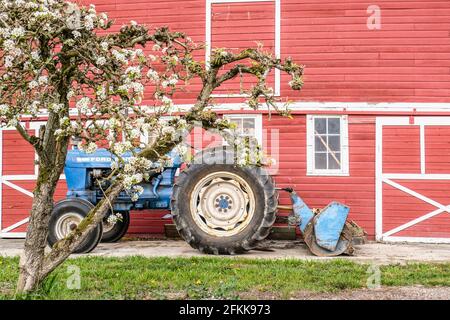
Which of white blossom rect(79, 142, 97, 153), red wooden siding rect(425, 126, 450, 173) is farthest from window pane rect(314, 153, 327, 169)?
white blossom rect(79, 142, 97, 153)

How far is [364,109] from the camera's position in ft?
34.2

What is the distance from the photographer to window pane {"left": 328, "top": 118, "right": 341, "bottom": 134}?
10.6 metres

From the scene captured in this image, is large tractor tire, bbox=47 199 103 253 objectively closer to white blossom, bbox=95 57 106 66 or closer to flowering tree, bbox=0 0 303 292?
flowering tree, bbox=0 0 303 292

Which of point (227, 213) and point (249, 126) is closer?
point (227, 213)

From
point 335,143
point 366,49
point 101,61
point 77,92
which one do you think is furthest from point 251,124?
point 101,61

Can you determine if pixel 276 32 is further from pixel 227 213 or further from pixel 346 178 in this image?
pixel 227 213

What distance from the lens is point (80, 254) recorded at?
830cm

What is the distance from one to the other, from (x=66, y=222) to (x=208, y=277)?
3480mm

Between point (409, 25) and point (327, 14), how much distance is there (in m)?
1.53

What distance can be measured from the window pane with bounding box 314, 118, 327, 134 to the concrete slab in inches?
85.8

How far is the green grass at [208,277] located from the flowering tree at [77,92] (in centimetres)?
73

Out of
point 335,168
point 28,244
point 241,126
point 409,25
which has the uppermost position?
point 409,25

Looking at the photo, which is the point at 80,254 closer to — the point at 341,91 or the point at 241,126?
the point at 241,126
